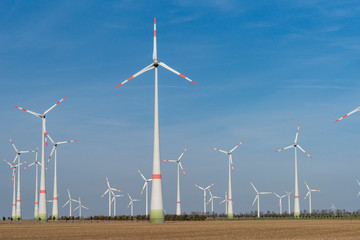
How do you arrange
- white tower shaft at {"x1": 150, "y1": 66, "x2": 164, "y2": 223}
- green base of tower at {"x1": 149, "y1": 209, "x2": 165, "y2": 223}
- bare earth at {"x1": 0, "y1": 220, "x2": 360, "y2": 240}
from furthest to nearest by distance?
green base of tower at {"x1": 149, "y1": 209, "x2": 165, "y2": 223} < white tower shaft at {"x1": 150, "y1": 66, "x2": 164, "y2": 223} < bare earth at {"x1": 0, "y1": 220, "x2": 360, "y2": 240}

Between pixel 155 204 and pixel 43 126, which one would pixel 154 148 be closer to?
pixel 155 204

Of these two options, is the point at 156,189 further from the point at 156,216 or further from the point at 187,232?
the point at 187,232

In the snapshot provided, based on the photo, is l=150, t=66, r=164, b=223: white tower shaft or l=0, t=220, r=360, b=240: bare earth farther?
l=150, t=66, r=164, b=223: white tower shaft

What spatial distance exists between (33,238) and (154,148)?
112 feet

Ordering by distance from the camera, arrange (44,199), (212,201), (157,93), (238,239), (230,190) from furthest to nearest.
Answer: (212,201), (230,190), (44,199), (157,93), (238,239)

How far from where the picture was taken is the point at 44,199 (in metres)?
97.9

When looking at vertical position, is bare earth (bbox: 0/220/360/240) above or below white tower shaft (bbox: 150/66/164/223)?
below

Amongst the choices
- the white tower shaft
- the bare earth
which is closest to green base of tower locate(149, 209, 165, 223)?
the white tower shaft

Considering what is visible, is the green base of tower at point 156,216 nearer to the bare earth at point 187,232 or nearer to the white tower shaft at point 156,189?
the white tower shaft at point 156,189

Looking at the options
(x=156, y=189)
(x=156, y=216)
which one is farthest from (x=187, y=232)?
(x=156, y=216)

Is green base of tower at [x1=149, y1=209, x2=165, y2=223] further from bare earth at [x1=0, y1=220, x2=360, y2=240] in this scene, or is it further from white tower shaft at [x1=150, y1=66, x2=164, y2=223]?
bare earth at [x1=0, y1=220, x2=360, y2=240]

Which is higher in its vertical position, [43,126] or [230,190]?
[43,126]

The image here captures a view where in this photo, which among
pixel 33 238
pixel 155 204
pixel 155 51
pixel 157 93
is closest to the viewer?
pixel 33 238

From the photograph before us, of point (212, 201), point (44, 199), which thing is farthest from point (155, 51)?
point (212, 201)
